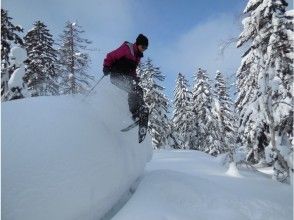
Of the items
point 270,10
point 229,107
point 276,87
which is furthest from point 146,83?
point 276,87

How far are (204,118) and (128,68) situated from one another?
1247 inches

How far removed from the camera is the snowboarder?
9.09 m

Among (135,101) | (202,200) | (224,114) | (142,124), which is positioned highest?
(135,101)

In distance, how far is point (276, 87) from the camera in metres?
12.3

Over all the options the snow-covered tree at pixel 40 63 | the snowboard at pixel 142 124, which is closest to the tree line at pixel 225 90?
the snow-covered tree at pixel 40 63

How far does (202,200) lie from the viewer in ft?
26.3

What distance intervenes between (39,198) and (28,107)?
1998mm

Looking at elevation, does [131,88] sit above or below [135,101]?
above

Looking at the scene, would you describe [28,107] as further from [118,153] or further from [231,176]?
[231,176]

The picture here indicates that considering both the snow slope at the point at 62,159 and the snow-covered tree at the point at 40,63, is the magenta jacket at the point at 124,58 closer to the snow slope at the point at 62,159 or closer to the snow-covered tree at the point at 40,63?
the snow slope at the point at 62,159

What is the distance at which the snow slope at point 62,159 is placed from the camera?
568cm

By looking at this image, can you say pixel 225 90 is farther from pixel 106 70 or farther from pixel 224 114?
pixel 224 114

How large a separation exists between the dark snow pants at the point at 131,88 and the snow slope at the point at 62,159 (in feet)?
2.34

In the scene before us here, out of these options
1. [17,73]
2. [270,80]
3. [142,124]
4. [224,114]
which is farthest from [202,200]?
[224,114]
